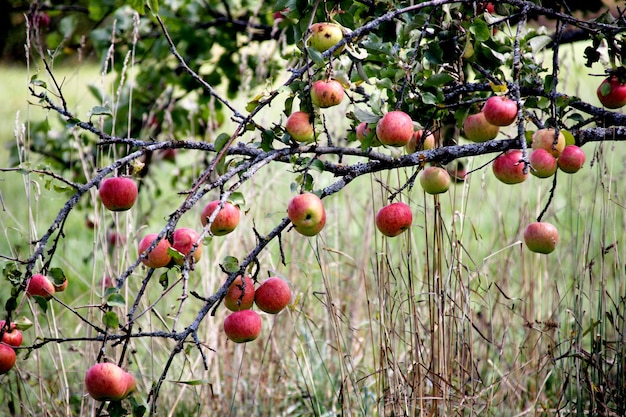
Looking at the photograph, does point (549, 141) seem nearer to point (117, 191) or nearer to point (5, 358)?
point (117, 191)

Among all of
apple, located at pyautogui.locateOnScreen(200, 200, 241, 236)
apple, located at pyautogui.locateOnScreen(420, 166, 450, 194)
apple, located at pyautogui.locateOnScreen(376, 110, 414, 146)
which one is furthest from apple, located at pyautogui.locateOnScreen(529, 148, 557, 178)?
apple, located at pyautogui.locateOnScreen(200, 200, 241, 236)

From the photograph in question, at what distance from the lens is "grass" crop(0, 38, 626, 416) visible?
4.95 feet

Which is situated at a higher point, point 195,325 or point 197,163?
point 197,163

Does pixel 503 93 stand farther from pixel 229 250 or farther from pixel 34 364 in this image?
pixel 34 364

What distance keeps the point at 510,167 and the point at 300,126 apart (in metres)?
0.41

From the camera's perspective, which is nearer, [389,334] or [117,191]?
[117,191]

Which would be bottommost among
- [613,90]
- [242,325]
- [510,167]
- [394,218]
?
[242,325]

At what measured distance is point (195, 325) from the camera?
0.98m

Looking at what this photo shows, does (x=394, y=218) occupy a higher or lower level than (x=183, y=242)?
higher

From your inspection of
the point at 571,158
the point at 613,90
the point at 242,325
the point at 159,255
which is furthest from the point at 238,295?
the point at 613,90

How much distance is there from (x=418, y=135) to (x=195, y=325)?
A: 0.63 m

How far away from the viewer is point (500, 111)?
1075mm

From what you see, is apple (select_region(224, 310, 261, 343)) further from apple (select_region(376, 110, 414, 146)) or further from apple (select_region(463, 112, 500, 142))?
apple (select_region(463, 112, 500, 142))

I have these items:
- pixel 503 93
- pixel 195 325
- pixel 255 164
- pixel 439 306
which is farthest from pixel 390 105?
pixel 195 325
